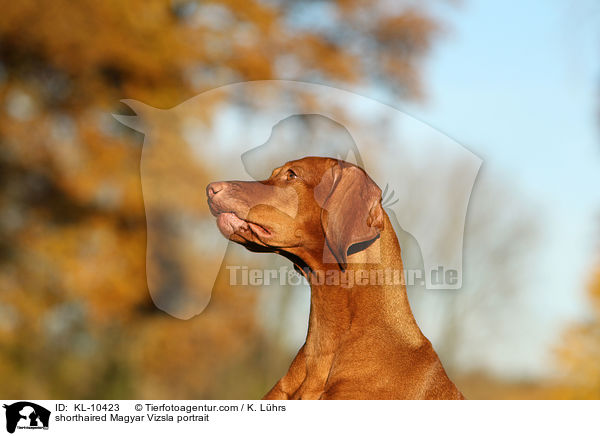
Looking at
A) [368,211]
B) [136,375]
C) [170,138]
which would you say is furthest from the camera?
[136,375]

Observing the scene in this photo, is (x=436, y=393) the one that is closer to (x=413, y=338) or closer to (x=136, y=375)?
(x=413, y=338)

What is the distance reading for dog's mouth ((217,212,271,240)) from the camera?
6.54 ft

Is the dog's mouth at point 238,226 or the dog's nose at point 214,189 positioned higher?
the dog's nose at point 214,189

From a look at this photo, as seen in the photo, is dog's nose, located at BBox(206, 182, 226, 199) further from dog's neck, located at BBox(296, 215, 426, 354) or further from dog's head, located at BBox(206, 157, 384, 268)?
dog's neck, located at BBox(296, 215, 426, 354)

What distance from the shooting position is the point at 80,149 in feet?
18.6

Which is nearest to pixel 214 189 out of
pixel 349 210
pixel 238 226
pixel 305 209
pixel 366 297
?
pixel 238 226

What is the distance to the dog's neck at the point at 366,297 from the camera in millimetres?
2039

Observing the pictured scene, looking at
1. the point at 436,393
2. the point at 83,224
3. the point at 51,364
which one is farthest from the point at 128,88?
the point at 436,393

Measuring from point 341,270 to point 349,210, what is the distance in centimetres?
21

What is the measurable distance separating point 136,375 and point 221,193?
13.6 ft

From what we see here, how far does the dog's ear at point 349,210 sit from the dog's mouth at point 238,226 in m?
0.20
